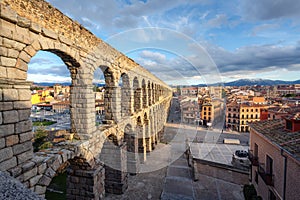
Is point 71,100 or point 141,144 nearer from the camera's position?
point 71,100

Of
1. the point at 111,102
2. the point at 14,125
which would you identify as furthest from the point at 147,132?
the point at 14,125

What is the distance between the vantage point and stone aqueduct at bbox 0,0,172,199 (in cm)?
390

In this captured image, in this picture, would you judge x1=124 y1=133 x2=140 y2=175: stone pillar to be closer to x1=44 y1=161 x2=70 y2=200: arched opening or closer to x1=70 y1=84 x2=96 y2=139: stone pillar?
x1=44 y1=161 x2=70 y2=200: arched opening

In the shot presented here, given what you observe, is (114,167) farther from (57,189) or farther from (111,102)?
(57,189)

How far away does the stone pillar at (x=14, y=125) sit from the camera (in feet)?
12.4

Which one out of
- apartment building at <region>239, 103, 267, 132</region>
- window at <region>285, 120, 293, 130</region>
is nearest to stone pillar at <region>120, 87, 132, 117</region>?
window at <region>285, 120, 293, 130</region>

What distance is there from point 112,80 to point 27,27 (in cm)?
539

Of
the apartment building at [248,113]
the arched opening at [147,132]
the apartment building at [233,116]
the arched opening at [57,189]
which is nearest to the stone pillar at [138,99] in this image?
the arched opening at [147,132]

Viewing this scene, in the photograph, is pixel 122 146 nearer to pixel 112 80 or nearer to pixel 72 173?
pixel 72 173

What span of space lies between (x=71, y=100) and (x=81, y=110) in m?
0.58

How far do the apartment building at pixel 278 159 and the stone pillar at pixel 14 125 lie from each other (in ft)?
28.3

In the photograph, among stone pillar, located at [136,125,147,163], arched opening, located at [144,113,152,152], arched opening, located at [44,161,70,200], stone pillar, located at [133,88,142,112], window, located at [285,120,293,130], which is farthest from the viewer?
arched opening, located at [144,113,152,152]

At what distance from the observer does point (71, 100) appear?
691 cm

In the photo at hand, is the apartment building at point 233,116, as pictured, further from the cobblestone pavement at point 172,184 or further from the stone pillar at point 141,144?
the stone pillar at point 141,144
